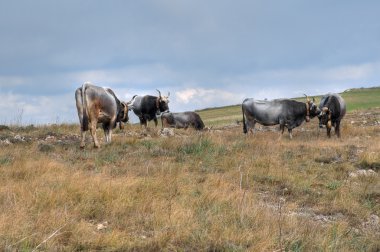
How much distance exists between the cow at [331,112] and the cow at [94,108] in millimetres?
9494

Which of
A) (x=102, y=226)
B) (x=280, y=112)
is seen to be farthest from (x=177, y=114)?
(x=102, y=226)

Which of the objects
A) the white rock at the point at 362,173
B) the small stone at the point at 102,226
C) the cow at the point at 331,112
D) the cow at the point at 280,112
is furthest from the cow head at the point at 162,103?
the small stone at the point at 102,226

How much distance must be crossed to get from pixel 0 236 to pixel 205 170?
565 cm

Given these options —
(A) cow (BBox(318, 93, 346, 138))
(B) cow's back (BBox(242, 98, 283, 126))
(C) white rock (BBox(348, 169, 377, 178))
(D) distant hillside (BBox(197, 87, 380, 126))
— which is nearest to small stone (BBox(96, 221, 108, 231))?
A: (C) white rock (BBox(348, 169, 377, 178))

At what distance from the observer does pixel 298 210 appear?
6711mm

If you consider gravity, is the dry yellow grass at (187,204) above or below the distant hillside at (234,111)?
below

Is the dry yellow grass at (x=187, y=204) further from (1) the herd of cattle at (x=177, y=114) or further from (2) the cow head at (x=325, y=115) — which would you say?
(2) the cow head at (x=325, y=115)

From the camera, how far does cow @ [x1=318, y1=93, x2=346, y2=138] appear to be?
18.6 metres

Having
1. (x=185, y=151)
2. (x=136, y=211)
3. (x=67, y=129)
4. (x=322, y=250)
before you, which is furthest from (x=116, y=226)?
(x=67, y=129)

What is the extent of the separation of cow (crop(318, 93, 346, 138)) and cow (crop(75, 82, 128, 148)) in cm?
949

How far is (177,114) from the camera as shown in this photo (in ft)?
81.9

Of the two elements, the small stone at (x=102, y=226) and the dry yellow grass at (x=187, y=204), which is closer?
the dry yellow grass at (x=187, y=204)

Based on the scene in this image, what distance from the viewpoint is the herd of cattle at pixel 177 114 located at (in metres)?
12.9

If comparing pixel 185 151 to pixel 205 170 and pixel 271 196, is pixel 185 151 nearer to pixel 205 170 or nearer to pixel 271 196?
pixel 205 170
